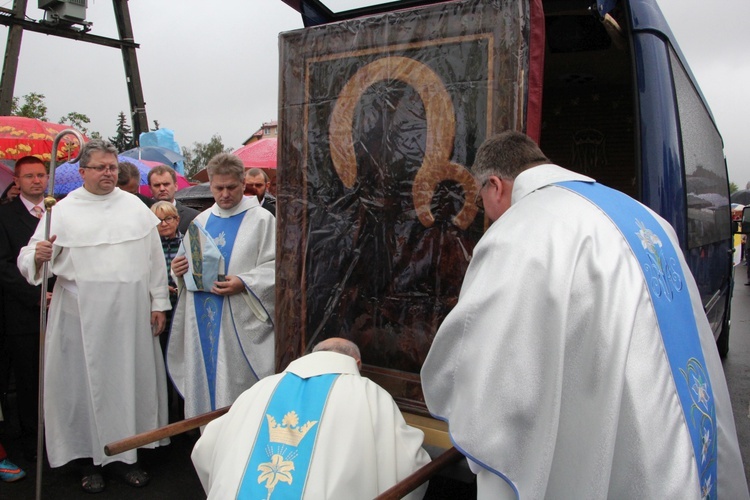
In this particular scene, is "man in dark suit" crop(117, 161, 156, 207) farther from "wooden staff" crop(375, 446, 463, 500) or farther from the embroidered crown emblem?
"wooden staff" crop(375, 446, 463, 500)

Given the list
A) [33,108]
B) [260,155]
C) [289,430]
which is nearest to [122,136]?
[33,108]

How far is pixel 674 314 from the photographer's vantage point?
6.12 ft

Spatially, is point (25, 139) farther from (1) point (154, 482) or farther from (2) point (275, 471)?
(2) point (275, 471)

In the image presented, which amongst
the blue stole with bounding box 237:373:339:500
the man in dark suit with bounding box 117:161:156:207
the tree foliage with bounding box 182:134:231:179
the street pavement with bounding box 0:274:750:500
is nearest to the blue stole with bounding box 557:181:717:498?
the blue stole with bounding box 237:373:339:500

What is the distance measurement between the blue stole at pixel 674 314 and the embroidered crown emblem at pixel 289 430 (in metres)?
1.11

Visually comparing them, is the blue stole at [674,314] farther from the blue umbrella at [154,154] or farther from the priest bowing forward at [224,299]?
the blue umbrella at [154,154]

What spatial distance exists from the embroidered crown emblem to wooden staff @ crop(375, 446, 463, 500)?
0.33 m

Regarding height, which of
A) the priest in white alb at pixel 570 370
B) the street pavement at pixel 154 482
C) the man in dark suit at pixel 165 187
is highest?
the man in dark suit at pixel 165 187

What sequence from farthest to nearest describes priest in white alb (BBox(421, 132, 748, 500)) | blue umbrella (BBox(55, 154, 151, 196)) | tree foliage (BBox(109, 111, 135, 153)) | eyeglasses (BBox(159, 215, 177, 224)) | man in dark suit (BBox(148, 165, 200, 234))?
tree foliage (BBox(109, 111, 135, 153)), blue umbrella (BBox(55, 154, 151, 196)), man in dark suit (BBox(148, 165, 200, 234)), eyeglasses (BBox(159, 215, 177, 224)), priest in white alb (BBox(421, 132, 748, 500))

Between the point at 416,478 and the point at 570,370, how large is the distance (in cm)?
68

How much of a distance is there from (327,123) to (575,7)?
1.30 metres

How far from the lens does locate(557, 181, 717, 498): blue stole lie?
69.3 inches

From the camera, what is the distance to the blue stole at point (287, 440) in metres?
1.98

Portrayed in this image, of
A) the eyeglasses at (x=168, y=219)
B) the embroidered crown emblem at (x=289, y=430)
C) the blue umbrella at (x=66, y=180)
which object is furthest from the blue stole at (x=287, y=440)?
the blue umbrella at (x=66, y=180)
